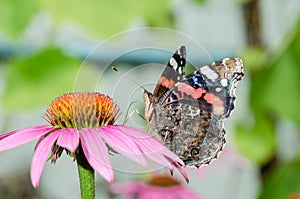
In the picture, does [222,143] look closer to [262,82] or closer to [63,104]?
[63,104]

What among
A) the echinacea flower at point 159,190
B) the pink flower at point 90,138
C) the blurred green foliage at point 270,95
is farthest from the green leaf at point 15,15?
the pink flower at point 90,138

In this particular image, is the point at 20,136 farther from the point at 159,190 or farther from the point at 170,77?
the point at 159,190

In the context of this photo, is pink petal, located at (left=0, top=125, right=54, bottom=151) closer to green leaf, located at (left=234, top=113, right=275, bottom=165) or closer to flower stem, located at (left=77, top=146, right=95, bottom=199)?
flower stem, located at (left=77, top=146, right=95, bottom=199)

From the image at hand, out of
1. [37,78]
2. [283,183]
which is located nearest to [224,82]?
[37,78]

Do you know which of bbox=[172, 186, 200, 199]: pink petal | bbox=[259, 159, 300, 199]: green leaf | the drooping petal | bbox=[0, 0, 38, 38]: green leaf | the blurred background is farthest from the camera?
bbox=[259, 159, 300, 199]: green leaf

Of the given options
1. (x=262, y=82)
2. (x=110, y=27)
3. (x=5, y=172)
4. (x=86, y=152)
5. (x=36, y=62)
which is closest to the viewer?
(x=86, y=152)

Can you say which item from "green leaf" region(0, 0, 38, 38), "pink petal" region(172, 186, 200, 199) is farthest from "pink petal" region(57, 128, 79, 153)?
"green leaf" region(0, 0, 38, 38)

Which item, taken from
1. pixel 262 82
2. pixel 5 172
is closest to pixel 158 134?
pixel 262 82

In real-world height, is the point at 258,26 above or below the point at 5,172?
above
